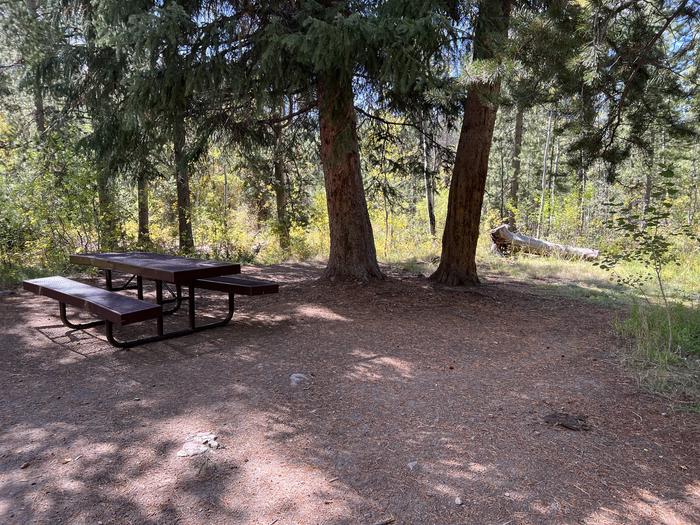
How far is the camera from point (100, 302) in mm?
4066

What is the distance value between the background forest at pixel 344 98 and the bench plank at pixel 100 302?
200 centimetres

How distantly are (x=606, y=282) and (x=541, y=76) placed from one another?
5.87 metres

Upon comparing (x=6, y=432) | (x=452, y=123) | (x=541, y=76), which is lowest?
(x=6, y=432)

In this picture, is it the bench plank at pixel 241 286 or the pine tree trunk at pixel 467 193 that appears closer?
the bench plank at pixel 241 286

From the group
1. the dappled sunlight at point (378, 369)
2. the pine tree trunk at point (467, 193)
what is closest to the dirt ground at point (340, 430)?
the dappled sunlight at point (378, 369)

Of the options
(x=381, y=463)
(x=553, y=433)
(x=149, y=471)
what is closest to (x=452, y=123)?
(x=553, y=433)

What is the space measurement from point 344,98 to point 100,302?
3.28m

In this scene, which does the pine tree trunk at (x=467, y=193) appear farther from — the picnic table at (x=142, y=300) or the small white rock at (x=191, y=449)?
the small white rock at (x=191, y=449)

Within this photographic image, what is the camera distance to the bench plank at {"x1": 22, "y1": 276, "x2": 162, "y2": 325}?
375cm

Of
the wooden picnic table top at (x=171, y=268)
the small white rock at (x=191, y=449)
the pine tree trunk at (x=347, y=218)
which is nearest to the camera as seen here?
the small white rock at (x=191, y=449)

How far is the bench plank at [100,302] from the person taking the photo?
12.3 feet

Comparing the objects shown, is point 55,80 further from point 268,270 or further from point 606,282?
point 606,282

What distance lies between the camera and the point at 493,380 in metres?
3.61

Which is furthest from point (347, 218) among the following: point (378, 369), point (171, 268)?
point (378, 369)
